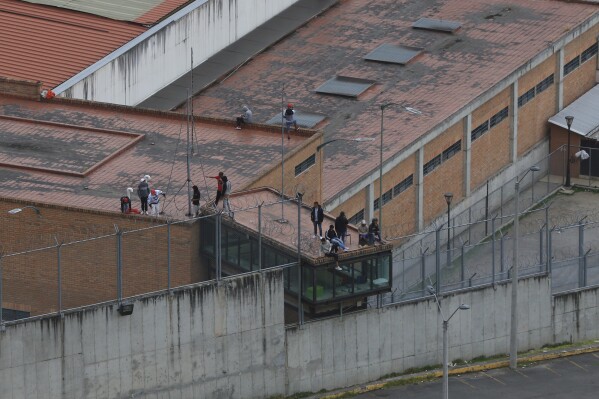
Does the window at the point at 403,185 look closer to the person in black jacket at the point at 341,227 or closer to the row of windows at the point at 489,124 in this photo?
the row of windows at the point at 489,124

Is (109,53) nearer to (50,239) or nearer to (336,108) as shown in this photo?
(336,108)

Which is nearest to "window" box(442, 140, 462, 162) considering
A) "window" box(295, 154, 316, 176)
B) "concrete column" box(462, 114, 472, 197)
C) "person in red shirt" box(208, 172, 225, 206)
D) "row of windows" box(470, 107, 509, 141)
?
"concrete column" box(462, 114, 472, 197)

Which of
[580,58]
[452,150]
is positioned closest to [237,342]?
[452,150]

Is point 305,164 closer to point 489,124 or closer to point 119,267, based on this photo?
point 119,267

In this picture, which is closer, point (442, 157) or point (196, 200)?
point (196, 200)

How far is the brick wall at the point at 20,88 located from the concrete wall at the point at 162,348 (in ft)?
64.5

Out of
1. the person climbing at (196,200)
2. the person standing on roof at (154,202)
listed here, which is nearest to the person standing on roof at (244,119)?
the person climbing at (196,200)

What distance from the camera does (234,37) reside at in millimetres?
119625

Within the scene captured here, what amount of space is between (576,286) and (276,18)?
29.2 meters

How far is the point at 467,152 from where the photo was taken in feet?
372

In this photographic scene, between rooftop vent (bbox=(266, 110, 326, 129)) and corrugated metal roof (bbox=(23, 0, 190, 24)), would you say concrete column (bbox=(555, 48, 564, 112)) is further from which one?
corrugated metal roof (bbox=(23, 0, 190, 24))

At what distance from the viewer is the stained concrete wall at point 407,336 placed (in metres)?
92.1

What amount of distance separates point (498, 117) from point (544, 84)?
443 cm

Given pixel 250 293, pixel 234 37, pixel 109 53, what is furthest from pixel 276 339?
pixel 234 37
